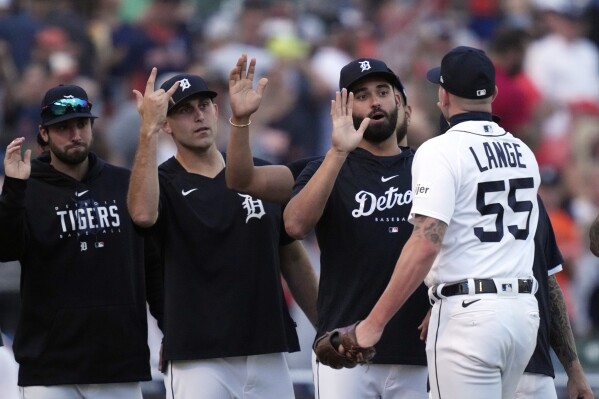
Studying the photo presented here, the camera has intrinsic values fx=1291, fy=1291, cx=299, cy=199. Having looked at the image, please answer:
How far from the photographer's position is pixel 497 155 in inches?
234

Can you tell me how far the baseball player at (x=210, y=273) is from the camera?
6.75 meters

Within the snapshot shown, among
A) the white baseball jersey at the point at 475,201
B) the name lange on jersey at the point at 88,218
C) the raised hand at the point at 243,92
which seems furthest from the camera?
the name lange on jersey at the point at 88,218

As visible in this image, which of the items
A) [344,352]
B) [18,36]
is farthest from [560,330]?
[18,36]

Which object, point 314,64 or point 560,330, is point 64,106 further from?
point 314,64

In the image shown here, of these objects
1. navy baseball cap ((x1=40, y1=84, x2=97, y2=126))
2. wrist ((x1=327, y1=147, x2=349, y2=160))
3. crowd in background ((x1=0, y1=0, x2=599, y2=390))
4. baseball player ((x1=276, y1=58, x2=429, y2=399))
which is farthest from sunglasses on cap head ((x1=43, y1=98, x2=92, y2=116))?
crowd in background ((x1=0, y1=0, x2=599, y2=390))

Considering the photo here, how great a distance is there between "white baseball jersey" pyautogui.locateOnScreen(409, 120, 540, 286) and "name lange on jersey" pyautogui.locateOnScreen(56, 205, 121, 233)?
2.03 metres

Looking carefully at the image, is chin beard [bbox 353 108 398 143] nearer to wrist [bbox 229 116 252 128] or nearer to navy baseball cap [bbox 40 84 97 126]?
wrist [bbox 229 116 252 128]

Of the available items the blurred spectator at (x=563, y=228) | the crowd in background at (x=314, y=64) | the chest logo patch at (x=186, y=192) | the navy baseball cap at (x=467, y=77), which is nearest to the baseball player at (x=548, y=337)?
the navy baseball cap at (x=467, y=77)

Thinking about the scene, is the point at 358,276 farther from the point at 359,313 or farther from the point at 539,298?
the point at 539,298

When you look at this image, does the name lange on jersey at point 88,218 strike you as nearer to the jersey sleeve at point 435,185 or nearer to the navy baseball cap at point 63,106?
the navy baseball cap at point 63,106

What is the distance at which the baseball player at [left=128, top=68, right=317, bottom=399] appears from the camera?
6.75 metres

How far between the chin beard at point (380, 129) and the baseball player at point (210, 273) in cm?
67

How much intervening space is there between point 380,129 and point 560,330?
1.46 metres

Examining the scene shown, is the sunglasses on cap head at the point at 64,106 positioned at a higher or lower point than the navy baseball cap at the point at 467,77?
lower
